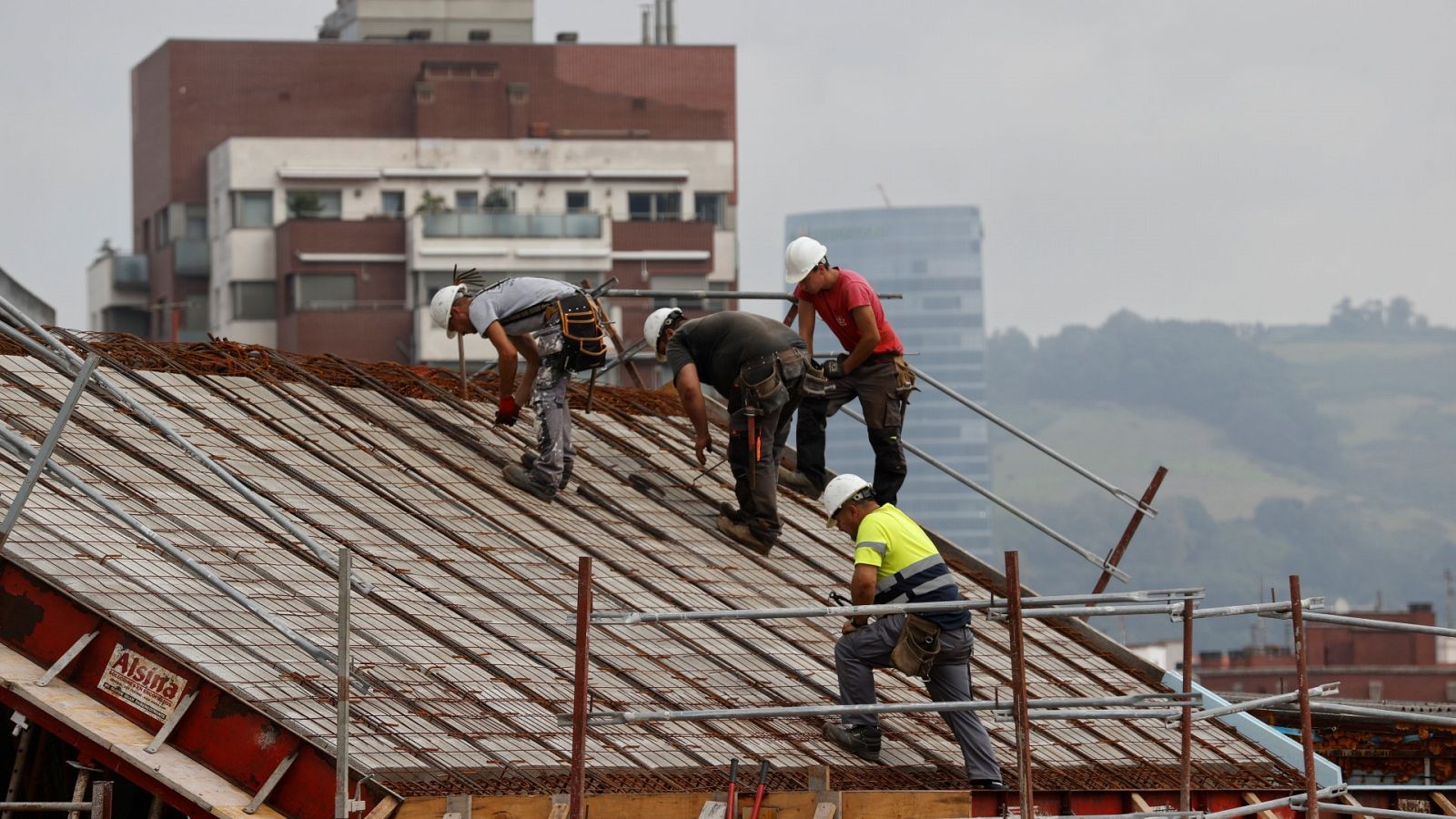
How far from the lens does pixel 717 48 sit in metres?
86.9

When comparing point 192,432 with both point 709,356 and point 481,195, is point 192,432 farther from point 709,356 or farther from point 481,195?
point 481,195

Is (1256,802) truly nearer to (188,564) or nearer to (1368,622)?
(1368,622)

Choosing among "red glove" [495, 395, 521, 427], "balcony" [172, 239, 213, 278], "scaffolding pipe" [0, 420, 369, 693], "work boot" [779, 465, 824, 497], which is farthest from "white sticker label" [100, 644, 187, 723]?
"balcony" [172, 239, 213, 278]

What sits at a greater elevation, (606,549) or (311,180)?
(311,180)

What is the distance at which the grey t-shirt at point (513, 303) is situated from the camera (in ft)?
53.6

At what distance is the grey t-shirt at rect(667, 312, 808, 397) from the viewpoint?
16.1 meters

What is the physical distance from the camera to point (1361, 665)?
8869cm

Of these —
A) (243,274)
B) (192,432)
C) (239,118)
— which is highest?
(239,118)

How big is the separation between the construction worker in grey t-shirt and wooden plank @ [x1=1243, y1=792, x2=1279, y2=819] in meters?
5.49

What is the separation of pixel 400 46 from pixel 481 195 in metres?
6.44

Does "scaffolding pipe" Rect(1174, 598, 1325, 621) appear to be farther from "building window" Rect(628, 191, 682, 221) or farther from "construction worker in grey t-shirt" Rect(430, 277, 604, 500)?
"building window" Rect(628, 191, 682, 221)

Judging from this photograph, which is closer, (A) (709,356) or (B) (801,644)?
(B) (801,644)

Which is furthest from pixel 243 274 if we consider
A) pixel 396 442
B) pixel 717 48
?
pixel 396 442

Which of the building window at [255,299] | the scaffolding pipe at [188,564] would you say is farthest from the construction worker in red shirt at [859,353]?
the building window at [255,299]
